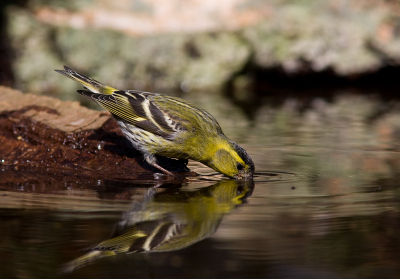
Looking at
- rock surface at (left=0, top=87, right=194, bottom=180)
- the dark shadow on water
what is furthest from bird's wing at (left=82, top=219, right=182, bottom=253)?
the dark shadow on water

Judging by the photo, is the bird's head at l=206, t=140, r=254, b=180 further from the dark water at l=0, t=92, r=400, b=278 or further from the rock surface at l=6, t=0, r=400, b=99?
the rock surface at l=6, t=0, r=400, b=99

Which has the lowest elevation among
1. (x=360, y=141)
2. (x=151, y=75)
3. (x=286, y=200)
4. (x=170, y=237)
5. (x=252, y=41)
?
(x=170, y=237)

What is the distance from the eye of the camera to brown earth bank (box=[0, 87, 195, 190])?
14.2 feet

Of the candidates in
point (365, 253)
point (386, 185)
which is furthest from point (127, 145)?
point (365, 253)

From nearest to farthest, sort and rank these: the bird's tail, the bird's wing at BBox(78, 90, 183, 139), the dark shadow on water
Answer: the bird's wing at BBox(78, 90, 183, 139), the bird's tail, the dark shadow on water

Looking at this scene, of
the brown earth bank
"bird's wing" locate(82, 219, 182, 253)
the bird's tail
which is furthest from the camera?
the bird's tail

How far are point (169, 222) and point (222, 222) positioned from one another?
0.30 metres

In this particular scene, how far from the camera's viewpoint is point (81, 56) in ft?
35.8

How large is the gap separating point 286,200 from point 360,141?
2604 millimetres

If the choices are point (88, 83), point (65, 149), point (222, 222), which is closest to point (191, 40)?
point (88, 83)

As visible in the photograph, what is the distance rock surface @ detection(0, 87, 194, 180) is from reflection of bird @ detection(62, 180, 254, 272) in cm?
82

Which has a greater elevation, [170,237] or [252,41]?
[252,41]

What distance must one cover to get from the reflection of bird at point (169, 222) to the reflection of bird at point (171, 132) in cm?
55

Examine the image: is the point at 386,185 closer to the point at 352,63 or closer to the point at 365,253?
the point at 365,253
